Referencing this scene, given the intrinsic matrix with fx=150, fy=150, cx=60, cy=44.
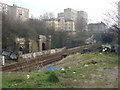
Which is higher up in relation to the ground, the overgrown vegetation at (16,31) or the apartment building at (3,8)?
the apartment building at (3,8)

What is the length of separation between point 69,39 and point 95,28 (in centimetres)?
2287

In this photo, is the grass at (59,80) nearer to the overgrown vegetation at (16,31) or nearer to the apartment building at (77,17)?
the overgrown vegetation at (16,31)

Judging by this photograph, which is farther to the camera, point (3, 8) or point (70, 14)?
point (70, 14)

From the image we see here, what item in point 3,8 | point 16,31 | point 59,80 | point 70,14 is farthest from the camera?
point 70,14

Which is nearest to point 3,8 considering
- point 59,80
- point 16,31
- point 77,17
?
point 16,31

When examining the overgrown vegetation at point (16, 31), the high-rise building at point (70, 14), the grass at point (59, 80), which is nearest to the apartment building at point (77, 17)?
the high-rise building at point (70, 14)

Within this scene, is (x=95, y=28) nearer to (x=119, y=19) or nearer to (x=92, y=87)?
(x=119, y=19)

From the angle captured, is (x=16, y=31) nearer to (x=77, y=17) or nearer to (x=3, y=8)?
(x=3, y=8)

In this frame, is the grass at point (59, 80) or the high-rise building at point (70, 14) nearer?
the grass at point (59, 80)

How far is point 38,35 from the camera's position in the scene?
85.0 ft

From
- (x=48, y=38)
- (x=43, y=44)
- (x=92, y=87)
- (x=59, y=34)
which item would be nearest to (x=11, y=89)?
(x=92, y=87)

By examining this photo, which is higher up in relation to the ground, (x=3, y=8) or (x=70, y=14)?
(x=70, y=14)

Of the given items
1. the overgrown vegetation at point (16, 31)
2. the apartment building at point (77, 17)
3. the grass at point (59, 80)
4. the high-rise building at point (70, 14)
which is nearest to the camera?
the grass at point (59, 80)

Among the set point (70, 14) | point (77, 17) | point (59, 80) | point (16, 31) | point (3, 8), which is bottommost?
point (59, 80)
